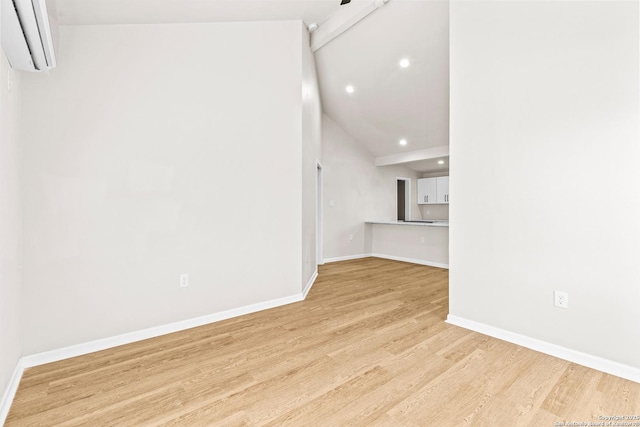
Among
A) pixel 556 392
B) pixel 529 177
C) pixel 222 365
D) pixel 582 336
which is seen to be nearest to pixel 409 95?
pixel 529 177

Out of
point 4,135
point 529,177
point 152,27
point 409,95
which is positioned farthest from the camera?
point 409,95

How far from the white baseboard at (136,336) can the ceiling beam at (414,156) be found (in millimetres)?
3978

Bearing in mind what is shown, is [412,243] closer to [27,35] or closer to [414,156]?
[414,156]

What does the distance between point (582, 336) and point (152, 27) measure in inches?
157

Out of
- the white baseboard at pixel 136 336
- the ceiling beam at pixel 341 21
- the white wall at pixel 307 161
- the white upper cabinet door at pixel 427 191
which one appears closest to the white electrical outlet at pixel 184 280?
the white baseboard at pixel 136 336

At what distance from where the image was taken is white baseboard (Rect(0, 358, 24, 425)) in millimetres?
1519

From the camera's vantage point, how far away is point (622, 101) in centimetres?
188

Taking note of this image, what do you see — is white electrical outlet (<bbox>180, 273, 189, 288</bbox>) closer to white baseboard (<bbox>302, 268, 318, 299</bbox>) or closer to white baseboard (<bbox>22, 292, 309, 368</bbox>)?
white baseboard (<bbox>22, 292, 309, 368</bbox>)

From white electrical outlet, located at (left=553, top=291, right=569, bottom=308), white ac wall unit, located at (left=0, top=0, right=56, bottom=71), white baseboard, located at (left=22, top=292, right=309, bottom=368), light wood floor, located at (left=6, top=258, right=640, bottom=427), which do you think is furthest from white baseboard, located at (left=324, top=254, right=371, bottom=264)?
white ac wall unit, located at (left=0, top=0, right=56, bottom=71)

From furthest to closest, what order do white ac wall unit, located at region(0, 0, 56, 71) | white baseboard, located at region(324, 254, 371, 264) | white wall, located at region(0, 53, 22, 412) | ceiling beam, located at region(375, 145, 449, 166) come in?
white baseboard, located at region(324, 254, 371, 264), ceiling beam, located at region(375, 145, 449, 166), white wall, located at region(0, 53, 22, 412), white ac wall unit, located at region(0, 0, 56, 71)

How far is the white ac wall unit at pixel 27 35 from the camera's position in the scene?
1303mm

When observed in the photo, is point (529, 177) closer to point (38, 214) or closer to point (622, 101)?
point (622, 101)

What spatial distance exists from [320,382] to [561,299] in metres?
1.80

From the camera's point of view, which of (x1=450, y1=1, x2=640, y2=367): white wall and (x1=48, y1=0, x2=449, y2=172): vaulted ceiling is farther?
(x1=48, y1=0, x2=449, y2=172): vaulted ceiling
